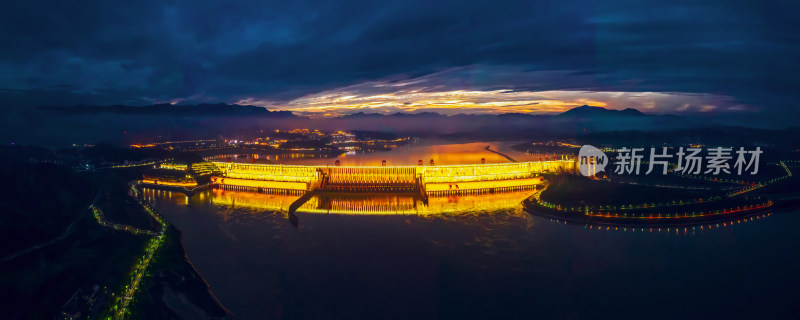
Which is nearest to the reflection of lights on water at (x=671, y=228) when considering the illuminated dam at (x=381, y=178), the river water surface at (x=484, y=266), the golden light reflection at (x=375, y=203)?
the river water surface at (x=484, y=266)

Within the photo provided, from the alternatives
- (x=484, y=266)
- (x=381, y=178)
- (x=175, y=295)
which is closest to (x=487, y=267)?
(x=484, y=266)

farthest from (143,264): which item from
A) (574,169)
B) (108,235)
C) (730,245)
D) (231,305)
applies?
(574,169)

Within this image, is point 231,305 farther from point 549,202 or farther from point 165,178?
point 165,178

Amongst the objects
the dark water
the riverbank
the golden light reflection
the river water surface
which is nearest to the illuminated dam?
the golden light reflection

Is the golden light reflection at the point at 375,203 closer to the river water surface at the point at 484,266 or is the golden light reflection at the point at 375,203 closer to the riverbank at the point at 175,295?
the river water surface at the point at 484,266

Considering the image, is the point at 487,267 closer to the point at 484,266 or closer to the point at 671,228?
the point at 484,266
